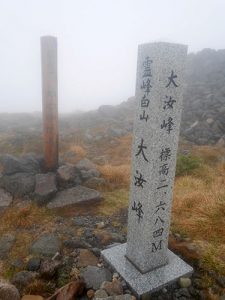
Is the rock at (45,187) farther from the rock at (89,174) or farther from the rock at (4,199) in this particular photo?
the rock at (89,174)

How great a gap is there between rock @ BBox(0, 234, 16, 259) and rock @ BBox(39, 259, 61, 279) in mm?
917

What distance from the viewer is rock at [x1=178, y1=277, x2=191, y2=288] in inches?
178

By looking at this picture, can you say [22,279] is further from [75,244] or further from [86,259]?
[75,244]

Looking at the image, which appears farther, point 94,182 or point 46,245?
point 94,182

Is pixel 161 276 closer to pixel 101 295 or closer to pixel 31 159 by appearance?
pixel 101 295

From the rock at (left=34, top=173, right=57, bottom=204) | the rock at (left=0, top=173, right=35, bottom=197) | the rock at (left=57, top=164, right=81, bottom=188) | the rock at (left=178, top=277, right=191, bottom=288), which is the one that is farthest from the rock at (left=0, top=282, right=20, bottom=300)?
the rock at (left=57, top=164, right=81, bottom=188)

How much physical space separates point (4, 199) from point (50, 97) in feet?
9.01

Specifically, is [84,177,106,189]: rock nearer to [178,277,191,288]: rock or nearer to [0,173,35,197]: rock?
[0,173,35,197]: rock

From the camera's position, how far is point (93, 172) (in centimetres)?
853

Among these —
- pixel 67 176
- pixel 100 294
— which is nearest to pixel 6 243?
pixel 100 294

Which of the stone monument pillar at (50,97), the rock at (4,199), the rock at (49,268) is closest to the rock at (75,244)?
the rock at (49,268)

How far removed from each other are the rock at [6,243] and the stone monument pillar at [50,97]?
2673 mm

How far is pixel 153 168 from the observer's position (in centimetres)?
414

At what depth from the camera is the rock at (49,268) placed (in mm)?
4645
